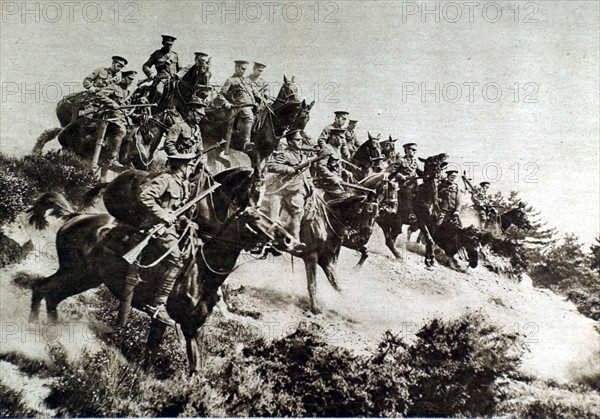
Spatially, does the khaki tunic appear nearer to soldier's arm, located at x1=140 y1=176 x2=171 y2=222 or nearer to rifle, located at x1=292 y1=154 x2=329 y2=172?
soldier's arm, located at x1=140 y1=176 x2=171 y2=222

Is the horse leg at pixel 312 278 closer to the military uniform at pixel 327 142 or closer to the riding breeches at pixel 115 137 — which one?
the military uniform at pixel 327 142

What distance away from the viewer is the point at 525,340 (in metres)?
8.44

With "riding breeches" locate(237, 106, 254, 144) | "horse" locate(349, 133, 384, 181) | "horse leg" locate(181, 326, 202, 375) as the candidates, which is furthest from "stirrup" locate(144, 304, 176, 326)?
"horse" locate(349, 133, 384, 181)

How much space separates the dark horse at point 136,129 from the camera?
802 centimetres

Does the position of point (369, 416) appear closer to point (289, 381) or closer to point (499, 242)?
point (289, 381)

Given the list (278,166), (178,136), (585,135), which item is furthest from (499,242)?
(178,136)

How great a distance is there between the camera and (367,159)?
884cm

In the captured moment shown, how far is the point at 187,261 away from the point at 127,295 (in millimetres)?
786

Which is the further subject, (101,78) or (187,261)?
(101,78)

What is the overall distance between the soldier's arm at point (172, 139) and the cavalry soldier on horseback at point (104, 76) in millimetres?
1083

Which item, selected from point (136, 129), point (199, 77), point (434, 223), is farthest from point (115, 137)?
point (434, 223)

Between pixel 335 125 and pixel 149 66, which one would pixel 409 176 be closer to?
pixel 335 125

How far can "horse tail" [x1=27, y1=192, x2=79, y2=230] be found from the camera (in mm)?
7762

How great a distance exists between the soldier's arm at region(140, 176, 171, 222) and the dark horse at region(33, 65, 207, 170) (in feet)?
3.11
